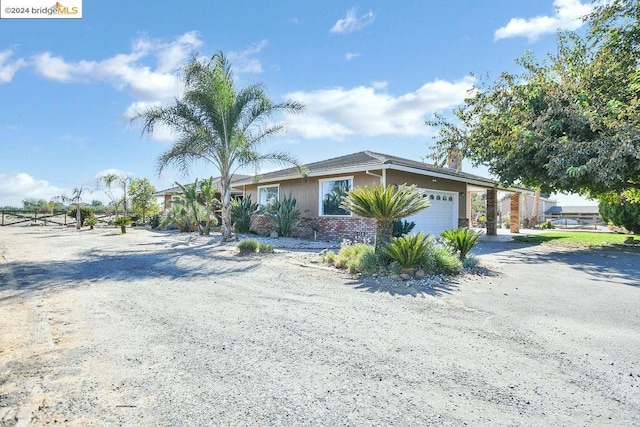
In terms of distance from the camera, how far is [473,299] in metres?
6.01

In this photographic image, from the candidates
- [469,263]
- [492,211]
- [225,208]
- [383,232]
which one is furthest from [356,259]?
[492,211]

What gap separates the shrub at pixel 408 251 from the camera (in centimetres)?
749

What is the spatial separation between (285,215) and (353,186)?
3.69 metres

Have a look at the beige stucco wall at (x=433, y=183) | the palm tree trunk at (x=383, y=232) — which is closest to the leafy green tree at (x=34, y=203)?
the beige stucco wall at (x=433, y=183)

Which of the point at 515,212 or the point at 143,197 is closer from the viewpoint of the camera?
the point at 515,212

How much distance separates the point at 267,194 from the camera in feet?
67.1

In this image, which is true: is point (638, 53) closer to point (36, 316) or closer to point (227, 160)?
point (227, 160)

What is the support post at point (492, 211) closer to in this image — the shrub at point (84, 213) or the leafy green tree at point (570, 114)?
the leafy green tree at point (570, 114)

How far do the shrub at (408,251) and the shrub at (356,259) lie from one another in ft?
1.60

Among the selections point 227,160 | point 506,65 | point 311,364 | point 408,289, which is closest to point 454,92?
point 506,65

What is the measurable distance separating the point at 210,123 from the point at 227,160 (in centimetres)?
158

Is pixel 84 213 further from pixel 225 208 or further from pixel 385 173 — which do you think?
pixel 385 173

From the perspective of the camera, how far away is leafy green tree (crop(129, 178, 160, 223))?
29.3 metres

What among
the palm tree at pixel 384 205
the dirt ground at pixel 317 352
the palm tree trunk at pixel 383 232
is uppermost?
the palm tree at pixel 384 205
